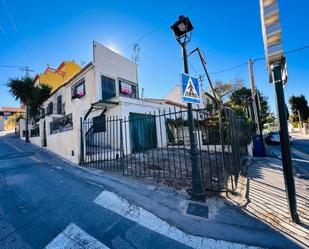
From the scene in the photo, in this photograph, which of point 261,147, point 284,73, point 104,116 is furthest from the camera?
point 104,116

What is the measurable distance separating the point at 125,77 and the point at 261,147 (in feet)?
36.1

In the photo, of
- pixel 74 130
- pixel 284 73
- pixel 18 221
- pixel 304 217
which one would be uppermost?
pixel 284 73

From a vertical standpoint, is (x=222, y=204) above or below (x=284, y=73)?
below

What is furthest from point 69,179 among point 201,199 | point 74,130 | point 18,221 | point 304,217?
point 304,217

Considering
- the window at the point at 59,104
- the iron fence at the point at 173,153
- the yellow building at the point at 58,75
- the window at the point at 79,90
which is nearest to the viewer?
the iron fence at the point at 173,153

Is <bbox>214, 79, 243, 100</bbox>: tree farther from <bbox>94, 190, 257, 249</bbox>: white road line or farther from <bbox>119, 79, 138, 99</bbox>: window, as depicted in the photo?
<bbox>94, 190, 257, 249</bbox>: white road line

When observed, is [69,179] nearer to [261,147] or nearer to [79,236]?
[79,236]

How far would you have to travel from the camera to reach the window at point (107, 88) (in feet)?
37.3

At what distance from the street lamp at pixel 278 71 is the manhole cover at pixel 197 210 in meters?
1.36

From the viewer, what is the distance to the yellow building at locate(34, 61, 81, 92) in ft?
59.2

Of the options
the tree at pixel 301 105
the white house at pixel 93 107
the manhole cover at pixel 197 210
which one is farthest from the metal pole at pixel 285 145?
the tree at pixel 301 105

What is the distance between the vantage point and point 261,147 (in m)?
9.39

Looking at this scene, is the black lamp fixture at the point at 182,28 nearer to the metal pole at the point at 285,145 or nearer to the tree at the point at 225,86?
the metal pole at the point at 285,145

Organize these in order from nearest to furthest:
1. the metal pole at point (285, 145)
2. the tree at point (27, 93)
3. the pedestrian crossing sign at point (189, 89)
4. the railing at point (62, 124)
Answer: the metal pole at point (285, 145) < the pedestrian crossing sign at point (189, 89) < the railing at point (62, 124) < the tree at point (27, 93)
